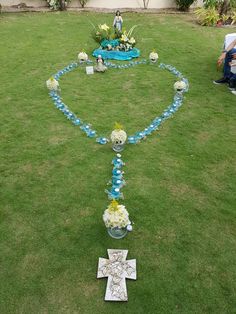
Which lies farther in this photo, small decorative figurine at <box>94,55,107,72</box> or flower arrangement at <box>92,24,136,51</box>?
flower arrangement at <box>92,24,136,51</box>

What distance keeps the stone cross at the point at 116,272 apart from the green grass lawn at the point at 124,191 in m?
0.08

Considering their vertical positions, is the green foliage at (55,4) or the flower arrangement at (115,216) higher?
the green foliage at (55,4)

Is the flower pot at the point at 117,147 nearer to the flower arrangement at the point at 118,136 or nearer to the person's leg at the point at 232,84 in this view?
the flower arrangement at the point at 118,136

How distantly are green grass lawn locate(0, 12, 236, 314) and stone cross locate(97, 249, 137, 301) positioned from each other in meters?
0.08

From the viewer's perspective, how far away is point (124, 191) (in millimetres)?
4750

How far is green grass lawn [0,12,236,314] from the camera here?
3531 millimetres

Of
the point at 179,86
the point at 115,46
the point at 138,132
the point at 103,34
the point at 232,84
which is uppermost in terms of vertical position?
the point at 103,34

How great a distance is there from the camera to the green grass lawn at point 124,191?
3.53 m

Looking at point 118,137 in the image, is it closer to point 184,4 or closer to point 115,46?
point 115,46

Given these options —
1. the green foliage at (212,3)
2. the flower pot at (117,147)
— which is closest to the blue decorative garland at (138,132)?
the flower pot at (117,147)

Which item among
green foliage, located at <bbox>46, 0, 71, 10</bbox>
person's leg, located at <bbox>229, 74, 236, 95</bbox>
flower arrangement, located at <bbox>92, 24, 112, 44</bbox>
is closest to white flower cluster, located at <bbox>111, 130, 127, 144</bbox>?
person's leg, located at <bbox>229, 74, 236, 95</bbox>

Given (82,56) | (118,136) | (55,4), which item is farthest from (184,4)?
(118,136)

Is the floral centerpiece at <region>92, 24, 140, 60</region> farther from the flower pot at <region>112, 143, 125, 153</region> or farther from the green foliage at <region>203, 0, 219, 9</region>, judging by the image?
the green foliage at <region>203, 0, 219, 9</region>

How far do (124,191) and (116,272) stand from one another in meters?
1.33
